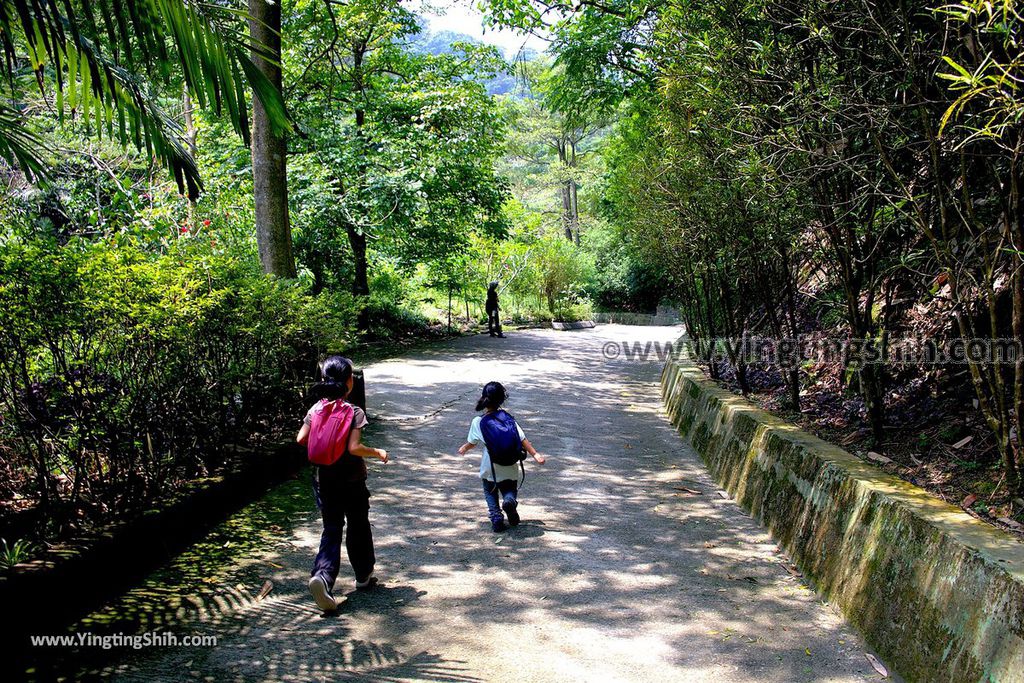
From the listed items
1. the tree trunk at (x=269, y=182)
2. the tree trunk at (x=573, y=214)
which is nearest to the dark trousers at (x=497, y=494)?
the tree trunk at (x=269, y=182)

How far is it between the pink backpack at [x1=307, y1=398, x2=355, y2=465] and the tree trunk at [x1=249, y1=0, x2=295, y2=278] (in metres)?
5.26

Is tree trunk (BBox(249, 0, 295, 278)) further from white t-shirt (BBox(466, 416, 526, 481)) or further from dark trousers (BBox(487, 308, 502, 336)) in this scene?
dark trousers (BBox(487, 308, 502, 336))

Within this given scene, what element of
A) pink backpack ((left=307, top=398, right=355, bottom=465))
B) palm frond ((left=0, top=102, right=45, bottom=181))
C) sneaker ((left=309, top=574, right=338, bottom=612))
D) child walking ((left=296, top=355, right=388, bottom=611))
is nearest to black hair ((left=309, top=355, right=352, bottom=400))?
child walking ((left=296, top=355, right=388, bottom=611))

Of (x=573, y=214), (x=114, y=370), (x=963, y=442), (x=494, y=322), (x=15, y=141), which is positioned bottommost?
(x=963, y=442)

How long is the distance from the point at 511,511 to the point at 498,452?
0.49 metres

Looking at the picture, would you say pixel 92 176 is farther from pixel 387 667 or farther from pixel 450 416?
pixel 387 667

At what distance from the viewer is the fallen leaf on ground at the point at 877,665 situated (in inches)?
145

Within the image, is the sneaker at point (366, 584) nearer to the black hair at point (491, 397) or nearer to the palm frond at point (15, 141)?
the black hair at point (491, 397)

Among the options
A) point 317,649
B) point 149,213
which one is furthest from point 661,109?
point 317,649

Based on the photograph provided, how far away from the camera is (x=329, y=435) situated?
462cm

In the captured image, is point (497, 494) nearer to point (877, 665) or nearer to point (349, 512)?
point (349, 512)

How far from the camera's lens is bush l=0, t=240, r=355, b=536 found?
4434mm

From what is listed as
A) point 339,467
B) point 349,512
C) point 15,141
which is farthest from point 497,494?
point 15,141

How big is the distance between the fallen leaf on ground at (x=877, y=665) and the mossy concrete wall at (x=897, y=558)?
44 mm
